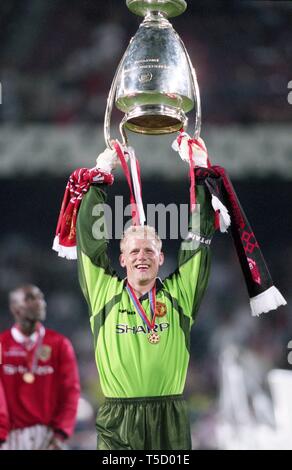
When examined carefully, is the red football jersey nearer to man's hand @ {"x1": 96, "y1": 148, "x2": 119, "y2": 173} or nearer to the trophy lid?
man's hand @ {"x1": 96, "y1": 148, "x2": 119, "y2": 173}

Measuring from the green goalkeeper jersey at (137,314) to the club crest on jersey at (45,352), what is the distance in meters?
2.39

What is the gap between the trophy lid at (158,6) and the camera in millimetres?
3506

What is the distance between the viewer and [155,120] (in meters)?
3.53

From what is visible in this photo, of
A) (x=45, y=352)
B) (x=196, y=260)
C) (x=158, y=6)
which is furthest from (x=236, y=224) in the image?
(x=45, y=352)

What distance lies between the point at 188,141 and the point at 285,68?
363 cm

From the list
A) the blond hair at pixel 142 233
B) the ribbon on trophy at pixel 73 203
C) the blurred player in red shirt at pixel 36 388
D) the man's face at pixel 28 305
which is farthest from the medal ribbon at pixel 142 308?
the man's face at pixel 28 305

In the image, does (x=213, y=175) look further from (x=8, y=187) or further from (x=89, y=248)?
(x=8, y=187)

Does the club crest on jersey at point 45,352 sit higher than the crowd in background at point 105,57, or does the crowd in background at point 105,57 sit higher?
the crowd in background at point 105,57

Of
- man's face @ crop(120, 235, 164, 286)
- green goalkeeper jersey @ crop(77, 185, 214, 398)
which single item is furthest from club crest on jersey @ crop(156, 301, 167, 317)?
man's face @ crop(120, 235, 164, 286)

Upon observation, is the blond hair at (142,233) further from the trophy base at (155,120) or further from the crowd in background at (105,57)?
the crowd in background at (105,57)

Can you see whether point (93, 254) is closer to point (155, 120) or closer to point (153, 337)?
point (153, 337)

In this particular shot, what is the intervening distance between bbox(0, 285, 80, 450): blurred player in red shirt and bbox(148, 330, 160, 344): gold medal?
2.42m
